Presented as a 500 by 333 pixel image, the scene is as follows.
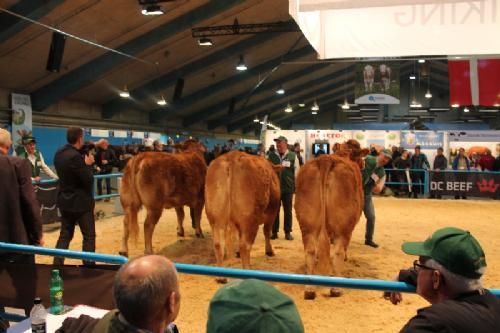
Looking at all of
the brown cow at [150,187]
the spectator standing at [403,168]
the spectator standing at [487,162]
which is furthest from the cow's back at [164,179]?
the spectator standing at [487,162]

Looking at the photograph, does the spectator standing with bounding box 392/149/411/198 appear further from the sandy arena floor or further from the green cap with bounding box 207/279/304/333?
the green cap with bounding box 207/279/304/333

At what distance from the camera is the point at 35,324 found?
244 centimetres

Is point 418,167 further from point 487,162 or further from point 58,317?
point 58,317

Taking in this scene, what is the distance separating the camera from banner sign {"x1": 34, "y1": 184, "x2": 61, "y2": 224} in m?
8.95

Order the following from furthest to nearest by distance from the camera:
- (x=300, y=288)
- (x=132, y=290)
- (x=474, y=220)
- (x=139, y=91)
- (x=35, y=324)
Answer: (x=139, y=91) → (x=474, y=220) → (x=300, y=288) → (x=35, y=324) → (x=132, y=290)

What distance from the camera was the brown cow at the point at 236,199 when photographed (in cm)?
→ 589

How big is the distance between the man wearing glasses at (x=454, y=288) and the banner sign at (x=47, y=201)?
849cm

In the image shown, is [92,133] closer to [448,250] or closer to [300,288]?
[300,288]

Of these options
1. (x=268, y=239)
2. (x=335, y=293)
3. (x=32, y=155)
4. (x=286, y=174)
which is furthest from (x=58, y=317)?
(x=32, y=155)

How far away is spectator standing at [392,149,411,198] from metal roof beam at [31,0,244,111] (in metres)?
7.88

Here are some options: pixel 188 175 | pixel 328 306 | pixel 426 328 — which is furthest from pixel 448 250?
pixel 188 175

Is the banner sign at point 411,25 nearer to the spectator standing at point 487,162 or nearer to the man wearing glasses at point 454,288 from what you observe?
the man wearing glasses at point 454,288

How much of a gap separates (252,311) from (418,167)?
54.8ft

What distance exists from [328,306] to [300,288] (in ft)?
2.19
